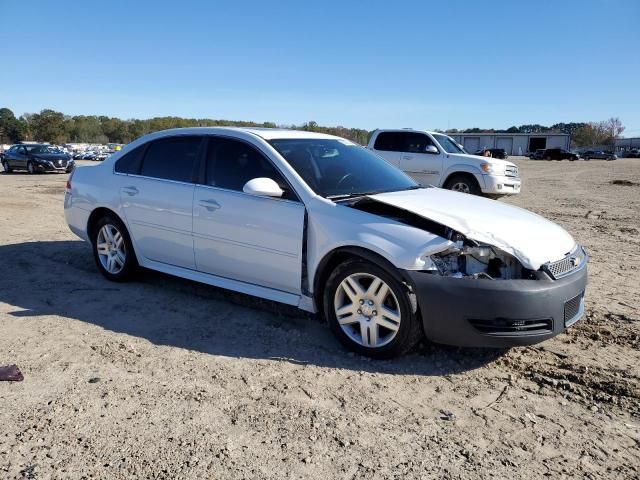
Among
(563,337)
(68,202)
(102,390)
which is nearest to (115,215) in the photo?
(68,202)

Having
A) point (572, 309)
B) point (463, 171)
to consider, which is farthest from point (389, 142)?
point (572, 309)

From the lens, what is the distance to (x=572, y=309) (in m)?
3.71

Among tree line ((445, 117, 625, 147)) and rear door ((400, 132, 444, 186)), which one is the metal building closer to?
tree line ((445, 117, 625, 147))

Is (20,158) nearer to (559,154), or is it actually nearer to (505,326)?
(505,326)

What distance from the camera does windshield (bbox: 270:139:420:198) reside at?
4.37m

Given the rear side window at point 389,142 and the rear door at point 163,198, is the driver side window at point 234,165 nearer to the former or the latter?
the rear door at point 163,198

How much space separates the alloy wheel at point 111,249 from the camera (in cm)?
561

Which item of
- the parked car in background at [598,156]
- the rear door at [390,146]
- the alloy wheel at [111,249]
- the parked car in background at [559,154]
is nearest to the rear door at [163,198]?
the alloy wheel at [111,249]

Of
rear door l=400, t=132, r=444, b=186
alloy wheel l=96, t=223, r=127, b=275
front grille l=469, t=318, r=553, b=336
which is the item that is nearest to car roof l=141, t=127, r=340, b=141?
alloy wheel l=96, t=223, r=127, b=275

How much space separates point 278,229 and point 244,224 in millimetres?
360

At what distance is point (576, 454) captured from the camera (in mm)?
2707

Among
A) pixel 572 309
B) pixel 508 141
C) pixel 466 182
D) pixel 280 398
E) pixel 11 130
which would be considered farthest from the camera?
pixel 11 130

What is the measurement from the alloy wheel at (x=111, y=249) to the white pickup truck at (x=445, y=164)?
896 centimetres

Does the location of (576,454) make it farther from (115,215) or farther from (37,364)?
(115,215)
